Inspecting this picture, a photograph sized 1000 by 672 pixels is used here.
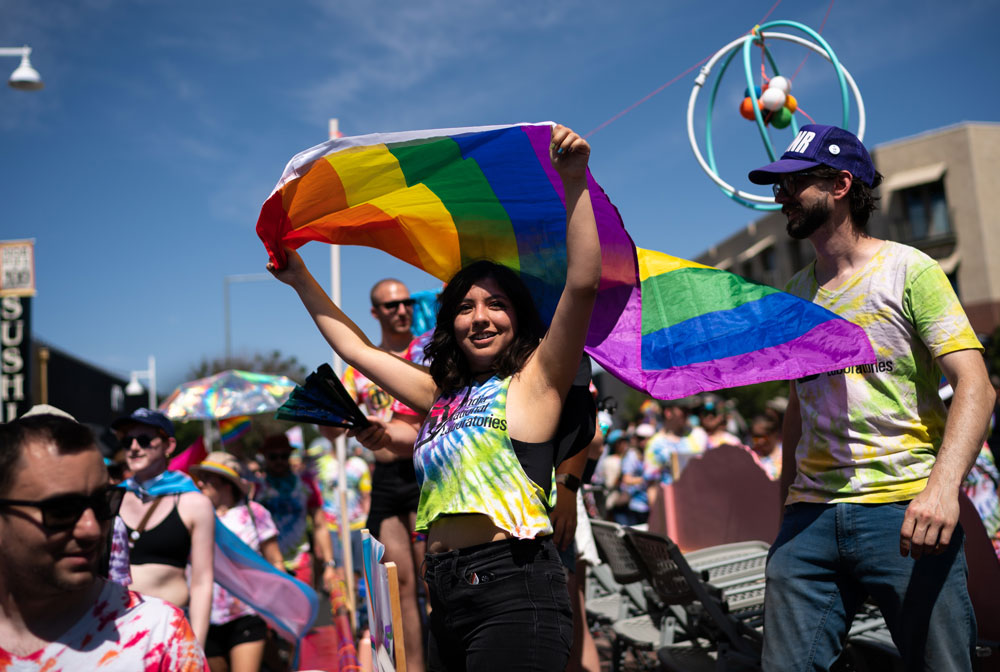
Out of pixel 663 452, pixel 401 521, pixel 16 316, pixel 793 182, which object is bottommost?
pixel 663 452

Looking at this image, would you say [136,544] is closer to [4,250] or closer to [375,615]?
[375,615]

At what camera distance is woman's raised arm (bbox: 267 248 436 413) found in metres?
3.02

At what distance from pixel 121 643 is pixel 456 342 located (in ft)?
4.66

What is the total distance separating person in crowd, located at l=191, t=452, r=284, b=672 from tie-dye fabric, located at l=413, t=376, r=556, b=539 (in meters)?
2.55

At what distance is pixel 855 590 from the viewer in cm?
281

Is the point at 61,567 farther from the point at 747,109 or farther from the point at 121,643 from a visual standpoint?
the point at 747,109

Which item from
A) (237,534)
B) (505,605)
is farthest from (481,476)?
(237,534)

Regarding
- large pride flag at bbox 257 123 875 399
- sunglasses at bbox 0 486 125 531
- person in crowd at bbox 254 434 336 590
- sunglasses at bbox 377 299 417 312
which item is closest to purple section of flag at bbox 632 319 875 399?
large pride flag at bbox 257 123 875 399

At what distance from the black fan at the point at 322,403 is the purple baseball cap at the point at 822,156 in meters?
1.71

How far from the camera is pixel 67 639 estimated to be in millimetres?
1789

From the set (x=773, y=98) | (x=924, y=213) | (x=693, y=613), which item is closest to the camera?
(x=693, y=613)

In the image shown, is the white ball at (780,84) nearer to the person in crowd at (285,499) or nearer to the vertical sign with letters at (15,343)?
the person in crowd at (285,499)

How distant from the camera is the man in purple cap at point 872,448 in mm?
2549

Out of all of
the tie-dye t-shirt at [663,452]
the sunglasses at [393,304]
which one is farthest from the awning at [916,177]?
the sunglasses at [393,304]
